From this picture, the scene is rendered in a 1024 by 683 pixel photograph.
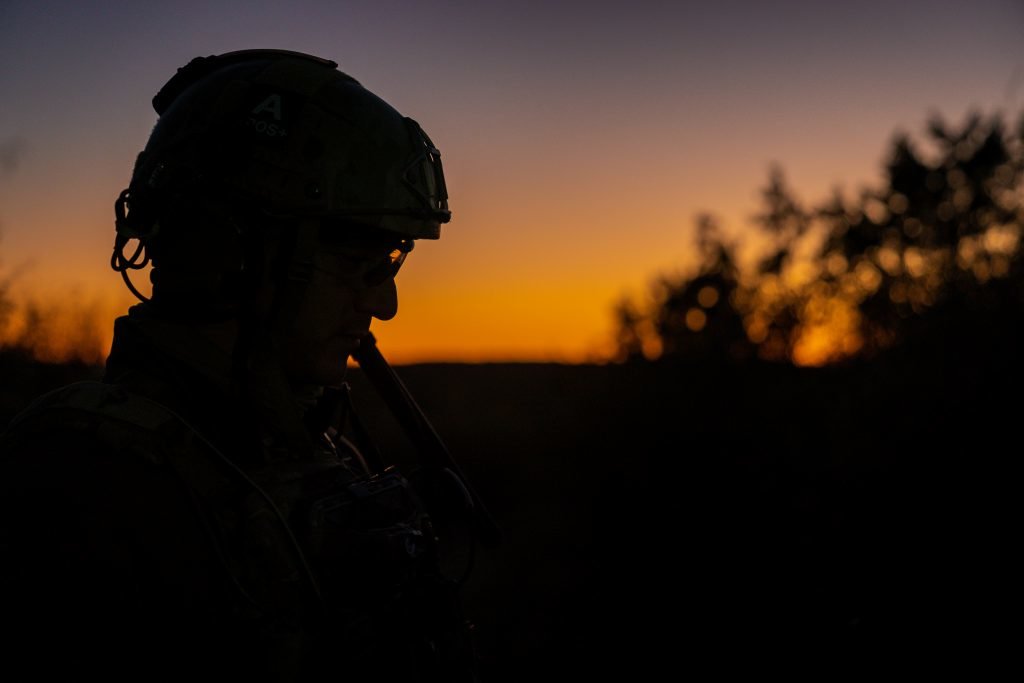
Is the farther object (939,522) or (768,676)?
(939,522)

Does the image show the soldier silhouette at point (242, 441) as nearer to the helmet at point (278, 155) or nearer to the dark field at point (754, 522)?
the helmet at point (278, 155)

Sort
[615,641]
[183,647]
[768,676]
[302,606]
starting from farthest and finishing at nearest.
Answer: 1. [615,641]
2. [768,676]
3. [302,606]
4. [183,647]

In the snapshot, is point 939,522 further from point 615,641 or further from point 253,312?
point 253,312

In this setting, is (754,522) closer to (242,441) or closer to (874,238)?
(242,441)

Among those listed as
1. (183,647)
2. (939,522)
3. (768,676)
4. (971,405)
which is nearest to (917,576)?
(939,522)

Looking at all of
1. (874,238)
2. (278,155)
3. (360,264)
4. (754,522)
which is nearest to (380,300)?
(360,264)

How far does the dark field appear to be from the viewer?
277 inches

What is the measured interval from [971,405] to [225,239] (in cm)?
895

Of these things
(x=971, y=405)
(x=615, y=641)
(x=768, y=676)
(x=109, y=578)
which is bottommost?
(x=768, y=676)

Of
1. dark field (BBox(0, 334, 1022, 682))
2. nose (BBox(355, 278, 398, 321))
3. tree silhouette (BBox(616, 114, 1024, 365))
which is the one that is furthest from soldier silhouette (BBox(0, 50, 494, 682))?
tree silhouette (BBox(616, 114, 1024, 365))

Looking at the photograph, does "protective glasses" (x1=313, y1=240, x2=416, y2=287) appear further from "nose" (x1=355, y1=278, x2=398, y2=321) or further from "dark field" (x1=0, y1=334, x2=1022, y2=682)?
"dark field" (x1=0, y1=334, x2=1022, y2=682)

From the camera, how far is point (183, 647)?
1881mm

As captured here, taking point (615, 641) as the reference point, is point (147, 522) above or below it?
above

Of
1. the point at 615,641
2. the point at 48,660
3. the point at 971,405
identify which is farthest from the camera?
the point at 971,405
